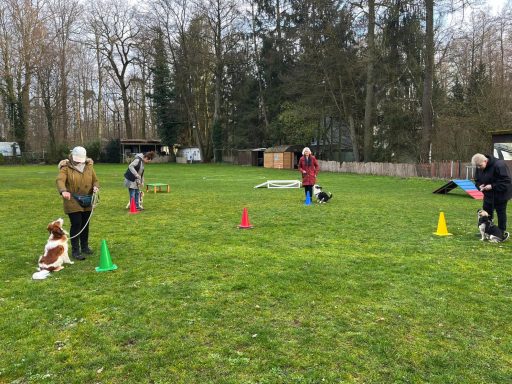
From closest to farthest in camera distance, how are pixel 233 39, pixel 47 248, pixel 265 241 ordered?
pixel 47 248 → pixel 265 241 → pixel 233 39

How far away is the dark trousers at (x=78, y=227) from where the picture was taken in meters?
6.36

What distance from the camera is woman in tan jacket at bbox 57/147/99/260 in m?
6.19

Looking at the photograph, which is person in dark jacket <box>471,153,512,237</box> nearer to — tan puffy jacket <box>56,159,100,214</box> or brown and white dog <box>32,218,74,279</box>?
tan puffy jacket <box>56,159,100,214</box>

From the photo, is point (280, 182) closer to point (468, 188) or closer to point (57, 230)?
point (468, 188)

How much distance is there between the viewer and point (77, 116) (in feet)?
188

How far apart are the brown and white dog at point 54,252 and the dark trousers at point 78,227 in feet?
1.43

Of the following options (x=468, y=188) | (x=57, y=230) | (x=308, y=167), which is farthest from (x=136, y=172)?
(x=468, y=188)

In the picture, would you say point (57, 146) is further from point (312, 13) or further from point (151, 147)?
point (312, 13)

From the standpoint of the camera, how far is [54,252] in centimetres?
576

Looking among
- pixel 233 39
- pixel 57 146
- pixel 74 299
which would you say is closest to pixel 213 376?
pixel 74 299

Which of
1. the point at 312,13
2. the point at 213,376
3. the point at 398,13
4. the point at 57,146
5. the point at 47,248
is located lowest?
the point at 213,376

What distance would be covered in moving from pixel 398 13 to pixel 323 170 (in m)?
13.5

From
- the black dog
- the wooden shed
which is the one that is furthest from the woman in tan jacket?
the wooden shed

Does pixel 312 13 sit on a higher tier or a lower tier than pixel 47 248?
higher
